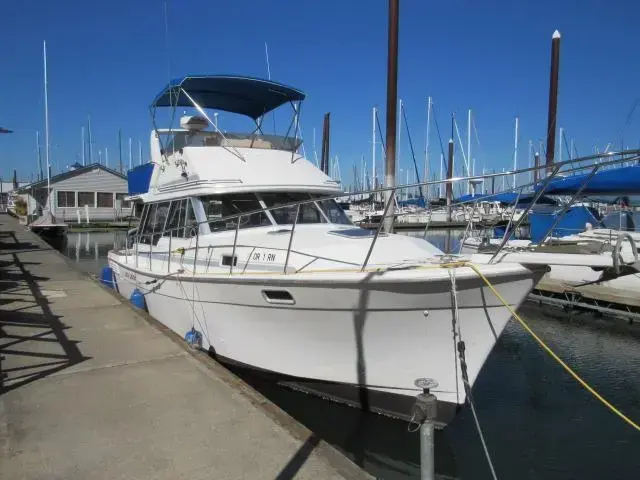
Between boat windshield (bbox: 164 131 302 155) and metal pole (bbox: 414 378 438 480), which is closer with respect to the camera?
metal pole (bbox: 414 378 438 480)

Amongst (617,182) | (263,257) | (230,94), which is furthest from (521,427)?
(230,94)

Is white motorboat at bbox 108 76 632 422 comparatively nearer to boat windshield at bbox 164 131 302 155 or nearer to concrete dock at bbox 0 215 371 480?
boat windshield at bbox 164 131 302 155

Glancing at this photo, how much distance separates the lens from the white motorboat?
4969 mm

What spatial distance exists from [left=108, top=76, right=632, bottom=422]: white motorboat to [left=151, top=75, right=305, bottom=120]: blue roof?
0.06m

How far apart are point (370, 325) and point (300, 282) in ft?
2.71

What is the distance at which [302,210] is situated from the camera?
7668 millimetres

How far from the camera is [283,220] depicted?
291 inches

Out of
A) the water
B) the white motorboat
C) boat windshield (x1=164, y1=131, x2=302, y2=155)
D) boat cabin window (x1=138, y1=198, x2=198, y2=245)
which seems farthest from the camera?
boat windshield (x1=164, y1=131, x2=302, y2=155)

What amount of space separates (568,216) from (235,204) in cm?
1303

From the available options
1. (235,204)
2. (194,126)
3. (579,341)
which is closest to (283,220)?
(235,204)

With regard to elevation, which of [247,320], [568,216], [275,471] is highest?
[568,216]

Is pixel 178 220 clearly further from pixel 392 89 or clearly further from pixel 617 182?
pixel 617 182

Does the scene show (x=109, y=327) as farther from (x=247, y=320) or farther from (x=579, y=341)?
(x=579, y=341)

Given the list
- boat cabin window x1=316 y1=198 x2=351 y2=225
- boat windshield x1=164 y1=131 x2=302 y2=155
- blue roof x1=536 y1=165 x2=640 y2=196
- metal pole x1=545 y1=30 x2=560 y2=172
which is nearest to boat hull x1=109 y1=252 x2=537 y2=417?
boat cabin window x1=316 y1=198 x2=351 y2=225
